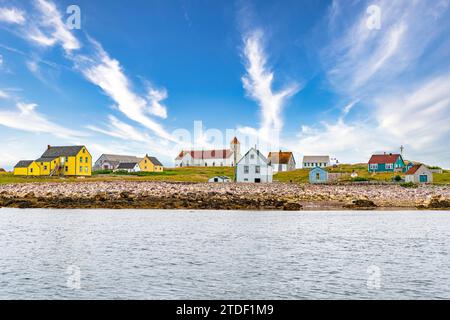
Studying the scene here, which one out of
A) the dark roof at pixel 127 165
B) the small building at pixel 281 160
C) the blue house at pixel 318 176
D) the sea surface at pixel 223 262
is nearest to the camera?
the sea surface at pixel 223 262

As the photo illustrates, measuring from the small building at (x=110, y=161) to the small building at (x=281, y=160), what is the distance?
53.4 m

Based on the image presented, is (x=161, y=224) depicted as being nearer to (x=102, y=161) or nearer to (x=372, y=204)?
(x=372, y=204)

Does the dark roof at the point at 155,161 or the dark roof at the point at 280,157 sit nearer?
the dark roof at the point at 280,157

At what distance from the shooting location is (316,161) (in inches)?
5984

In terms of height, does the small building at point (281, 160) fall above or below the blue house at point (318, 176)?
above

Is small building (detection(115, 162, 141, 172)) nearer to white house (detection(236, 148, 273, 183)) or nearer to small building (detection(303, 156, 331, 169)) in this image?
small building (detection(303, 156, 331, 169))

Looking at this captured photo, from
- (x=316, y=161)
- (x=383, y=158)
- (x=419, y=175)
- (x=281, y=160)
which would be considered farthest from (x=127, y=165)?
(x=419, y=175)

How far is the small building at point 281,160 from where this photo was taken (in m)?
141

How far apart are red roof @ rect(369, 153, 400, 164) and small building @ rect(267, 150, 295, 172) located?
30.2 metres

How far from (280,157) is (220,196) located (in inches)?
3443

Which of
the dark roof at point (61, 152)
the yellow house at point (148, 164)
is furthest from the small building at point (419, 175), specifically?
the yellow house at point (148, 164)

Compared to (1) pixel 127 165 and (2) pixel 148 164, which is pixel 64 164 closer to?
(1) pixel 127 165

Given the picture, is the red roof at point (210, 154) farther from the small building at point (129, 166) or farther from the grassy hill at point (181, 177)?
the grassy hill at point (181, 177)
